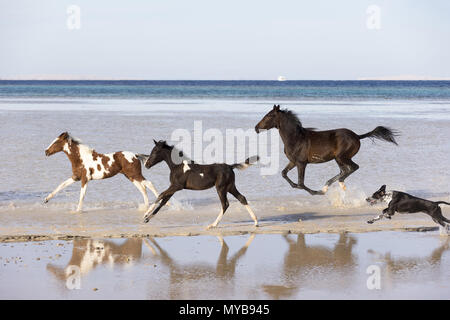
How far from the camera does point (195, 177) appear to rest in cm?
1169

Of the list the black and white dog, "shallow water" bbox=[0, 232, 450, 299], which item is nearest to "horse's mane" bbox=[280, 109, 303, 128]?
the black and white dog

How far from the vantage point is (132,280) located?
8.32 m

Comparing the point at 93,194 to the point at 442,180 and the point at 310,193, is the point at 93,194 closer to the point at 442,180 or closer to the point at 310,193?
the point at 310,193

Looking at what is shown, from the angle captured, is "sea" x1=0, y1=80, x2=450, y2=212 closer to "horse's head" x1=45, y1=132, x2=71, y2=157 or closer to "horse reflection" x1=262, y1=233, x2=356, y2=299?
"horse's head" x1=45, y1=132, x2=71, y2=157

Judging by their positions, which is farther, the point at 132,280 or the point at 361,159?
the point at 361,159

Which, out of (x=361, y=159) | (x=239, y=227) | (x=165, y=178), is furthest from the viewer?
(x=361, y=159)

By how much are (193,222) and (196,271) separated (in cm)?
334

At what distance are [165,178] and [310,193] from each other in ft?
13.4

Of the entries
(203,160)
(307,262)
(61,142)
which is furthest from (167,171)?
(307,262)

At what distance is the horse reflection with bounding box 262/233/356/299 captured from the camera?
8070 mm

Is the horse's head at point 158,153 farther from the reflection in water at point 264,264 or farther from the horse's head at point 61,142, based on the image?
the horse's head at point 61,142

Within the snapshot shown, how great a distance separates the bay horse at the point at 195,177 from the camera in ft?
38.1
